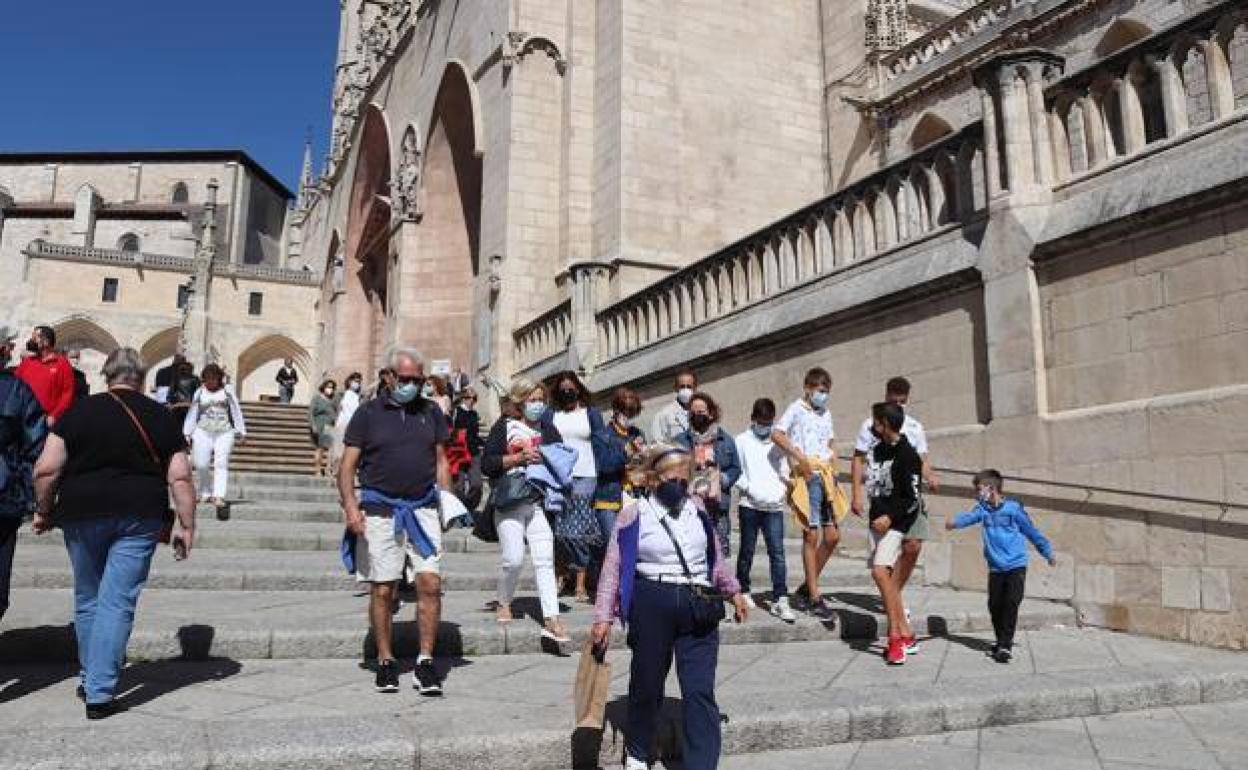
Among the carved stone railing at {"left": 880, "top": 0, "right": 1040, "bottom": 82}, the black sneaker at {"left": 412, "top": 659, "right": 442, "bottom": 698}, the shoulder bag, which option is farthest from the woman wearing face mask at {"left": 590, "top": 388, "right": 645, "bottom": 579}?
the carved stone railing at {"left": 880, "top": 0, "right": 1040, "bottom": 82}

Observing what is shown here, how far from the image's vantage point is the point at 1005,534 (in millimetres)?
5723

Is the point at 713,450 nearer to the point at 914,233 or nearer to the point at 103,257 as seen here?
the point at 914,233

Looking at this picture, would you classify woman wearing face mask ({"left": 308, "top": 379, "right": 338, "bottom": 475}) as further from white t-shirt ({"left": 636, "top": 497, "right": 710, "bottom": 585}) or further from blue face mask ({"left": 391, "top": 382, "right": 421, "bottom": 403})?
white t-shirt ({"left": 636, "top": 497, "right": 710, "bottom": 585})

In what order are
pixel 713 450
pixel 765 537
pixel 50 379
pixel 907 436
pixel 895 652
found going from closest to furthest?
pixel 895 652, pixel 907 436, pixel 765 537, pixel 713 450, pixel 50 379

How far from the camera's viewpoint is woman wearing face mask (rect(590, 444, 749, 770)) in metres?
3.41

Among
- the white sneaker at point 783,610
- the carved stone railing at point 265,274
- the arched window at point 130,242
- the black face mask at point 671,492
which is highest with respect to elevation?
the arched window at point 130,242

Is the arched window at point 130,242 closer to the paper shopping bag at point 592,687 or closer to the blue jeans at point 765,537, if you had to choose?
the blue jeans at point 765,537

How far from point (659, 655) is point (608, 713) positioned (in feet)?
2.03

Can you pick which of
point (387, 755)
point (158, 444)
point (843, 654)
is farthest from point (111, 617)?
point (843, 654)

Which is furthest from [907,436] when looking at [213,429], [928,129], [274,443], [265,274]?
[265,274]

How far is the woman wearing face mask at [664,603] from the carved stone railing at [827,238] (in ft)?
17.5

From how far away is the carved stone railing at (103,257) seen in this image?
45.2 meters

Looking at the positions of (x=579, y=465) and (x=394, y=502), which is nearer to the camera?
(x=394, y=502)

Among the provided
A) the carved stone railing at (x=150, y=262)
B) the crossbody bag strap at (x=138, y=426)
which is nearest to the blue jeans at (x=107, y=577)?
the crossbody bag strap at (x=138, y=426)
